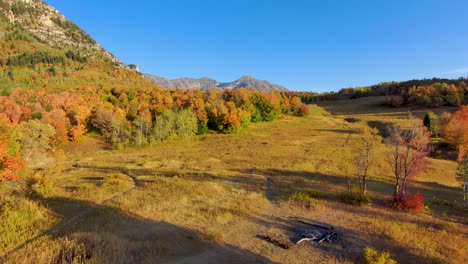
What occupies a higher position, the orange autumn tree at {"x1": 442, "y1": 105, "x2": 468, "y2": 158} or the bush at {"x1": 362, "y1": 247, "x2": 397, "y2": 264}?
the orange autumn tree at {"x1": 442, "y1": 105, "x2": 468, "y2": 158}

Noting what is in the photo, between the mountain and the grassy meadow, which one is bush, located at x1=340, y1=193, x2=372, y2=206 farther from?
the mountain

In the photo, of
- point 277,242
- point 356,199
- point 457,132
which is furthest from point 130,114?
point 457,132

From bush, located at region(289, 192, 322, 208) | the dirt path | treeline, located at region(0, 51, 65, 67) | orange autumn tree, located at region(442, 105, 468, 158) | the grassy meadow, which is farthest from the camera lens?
treeline, located at region(0, 51, 65, 67)

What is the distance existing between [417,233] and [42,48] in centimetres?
22581

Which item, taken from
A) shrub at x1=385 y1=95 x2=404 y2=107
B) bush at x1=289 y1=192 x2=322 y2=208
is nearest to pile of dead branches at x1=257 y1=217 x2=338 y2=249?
bush at x1=289 y1=192 x2=322 y2=208

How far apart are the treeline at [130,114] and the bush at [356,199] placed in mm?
63430

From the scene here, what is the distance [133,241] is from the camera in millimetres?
16906

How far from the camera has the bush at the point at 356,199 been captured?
28.8 m

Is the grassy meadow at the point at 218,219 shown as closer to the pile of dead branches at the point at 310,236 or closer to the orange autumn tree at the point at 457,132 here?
the pile of dead branches at the point at 310,236

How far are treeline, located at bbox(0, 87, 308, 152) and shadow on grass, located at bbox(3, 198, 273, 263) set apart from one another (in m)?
50.1

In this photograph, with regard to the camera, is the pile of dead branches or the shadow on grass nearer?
the shadow on grass

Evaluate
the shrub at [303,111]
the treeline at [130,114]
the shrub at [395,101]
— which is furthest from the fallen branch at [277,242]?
the shrub at [395,101]

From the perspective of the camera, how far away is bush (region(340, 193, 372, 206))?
28828mm

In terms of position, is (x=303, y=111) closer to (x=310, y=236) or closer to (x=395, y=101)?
(x=395, y=101)
